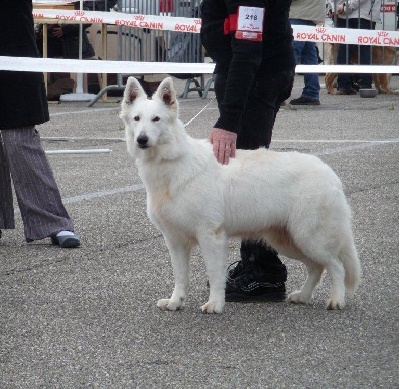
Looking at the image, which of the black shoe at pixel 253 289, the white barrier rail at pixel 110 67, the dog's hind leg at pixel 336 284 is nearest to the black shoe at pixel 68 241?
the white barrier rail at pixel 110 67

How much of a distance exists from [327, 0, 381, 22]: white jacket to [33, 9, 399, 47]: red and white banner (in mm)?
3065

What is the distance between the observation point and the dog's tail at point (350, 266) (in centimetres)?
547

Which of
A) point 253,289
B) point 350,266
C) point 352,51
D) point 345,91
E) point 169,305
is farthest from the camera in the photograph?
point 345,91

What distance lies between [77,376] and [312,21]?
1168 centimetres

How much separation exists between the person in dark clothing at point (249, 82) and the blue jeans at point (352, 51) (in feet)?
35.2

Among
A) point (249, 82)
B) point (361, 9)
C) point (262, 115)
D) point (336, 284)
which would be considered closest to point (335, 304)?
point (336, 284)

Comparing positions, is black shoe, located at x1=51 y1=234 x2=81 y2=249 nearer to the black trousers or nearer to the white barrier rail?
the white barrier rail

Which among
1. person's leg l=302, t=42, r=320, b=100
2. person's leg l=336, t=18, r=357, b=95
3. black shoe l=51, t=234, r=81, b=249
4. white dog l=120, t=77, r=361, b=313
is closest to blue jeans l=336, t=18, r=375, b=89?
person's leg l=336, t=18, r=357, b=95

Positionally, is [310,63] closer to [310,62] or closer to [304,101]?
[310,62]

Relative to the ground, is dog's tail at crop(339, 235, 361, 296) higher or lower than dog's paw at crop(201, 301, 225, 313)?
higher

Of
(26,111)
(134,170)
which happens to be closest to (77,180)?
(134,170)

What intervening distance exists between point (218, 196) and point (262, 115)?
0.55m

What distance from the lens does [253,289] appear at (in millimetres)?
5637

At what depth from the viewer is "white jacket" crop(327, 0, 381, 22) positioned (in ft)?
54.0
